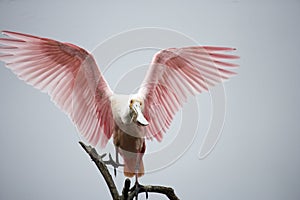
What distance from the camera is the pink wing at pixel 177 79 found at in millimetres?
970

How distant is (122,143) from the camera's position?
936 mm

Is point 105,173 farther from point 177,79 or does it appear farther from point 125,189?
point 177,79

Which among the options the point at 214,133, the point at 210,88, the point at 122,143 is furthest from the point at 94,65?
the point at 214,133

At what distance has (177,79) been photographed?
1022 millimetres

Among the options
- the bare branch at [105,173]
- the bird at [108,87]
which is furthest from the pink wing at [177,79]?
the bare branch at [105,173]

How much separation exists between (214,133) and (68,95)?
1.33 feet

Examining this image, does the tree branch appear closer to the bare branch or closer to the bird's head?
the bare branch

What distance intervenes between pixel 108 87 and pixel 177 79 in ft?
0.56

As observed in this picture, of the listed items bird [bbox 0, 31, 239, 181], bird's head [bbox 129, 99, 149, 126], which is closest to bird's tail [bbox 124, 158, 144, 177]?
bird [bbox 0, 31, 239, 181]

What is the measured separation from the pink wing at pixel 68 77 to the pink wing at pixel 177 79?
10 centimetres

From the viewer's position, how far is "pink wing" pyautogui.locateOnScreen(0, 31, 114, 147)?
3.11ft

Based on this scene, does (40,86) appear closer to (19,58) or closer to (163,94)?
(19,58)

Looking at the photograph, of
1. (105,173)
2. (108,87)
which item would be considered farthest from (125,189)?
(108,87)

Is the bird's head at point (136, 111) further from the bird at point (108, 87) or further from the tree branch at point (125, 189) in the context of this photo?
the tree branch at point (125, 189)
